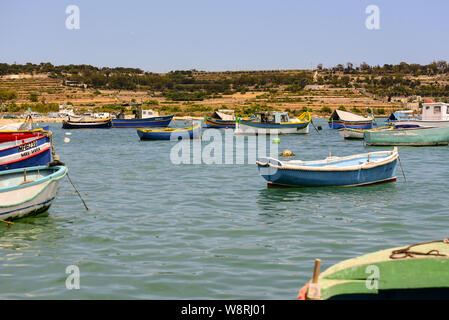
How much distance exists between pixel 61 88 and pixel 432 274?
165m

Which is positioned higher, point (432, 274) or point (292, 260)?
point (432, 274)

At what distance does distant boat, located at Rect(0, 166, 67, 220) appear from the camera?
1522 centimetres

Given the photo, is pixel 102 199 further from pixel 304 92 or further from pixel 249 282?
pixel 304 92

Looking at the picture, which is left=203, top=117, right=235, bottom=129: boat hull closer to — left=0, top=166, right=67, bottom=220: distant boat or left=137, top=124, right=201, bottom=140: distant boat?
left=137, top=124, right=201, bottom=140: distant boat

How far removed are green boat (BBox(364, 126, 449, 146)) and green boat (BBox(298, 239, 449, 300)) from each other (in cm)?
3388

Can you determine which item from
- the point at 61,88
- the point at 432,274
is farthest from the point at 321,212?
the point at 61,88

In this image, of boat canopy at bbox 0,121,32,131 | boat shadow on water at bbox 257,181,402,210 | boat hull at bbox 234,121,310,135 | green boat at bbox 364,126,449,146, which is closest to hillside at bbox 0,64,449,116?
boat hull at bbox 234,121,310,135

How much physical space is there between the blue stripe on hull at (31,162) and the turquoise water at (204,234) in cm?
171

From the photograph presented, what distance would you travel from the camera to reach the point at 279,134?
59.6m

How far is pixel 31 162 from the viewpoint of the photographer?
23297 millimetres

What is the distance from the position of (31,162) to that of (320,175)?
11467 mm

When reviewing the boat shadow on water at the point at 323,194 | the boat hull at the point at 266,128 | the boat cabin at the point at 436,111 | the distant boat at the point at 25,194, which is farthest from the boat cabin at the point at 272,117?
the distant boat at the point at 25,194

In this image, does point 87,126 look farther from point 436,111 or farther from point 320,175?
point 320,175
